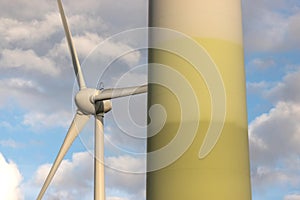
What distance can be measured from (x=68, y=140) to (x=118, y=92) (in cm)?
285

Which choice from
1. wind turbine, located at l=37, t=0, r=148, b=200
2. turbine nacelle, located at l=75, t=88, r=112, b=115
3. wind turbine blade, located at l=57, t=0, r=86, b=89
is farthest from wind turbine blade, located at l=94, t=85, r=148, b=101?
wind turbine blade, located at l=57, t=0, r=86, b=89

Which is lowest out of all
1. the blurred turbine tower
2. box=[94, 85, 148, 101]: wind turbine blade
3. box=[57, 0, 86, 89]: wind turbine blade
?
the blurred turbine tower

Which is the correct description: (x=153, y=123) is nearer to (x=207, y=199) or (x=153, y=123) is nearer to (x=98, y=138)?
(x=207, y=199)

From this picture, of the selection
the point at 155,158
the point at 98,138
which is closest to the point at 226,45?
the point at 155,158

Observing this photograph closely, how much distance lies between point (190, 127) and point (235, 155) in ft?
3.34

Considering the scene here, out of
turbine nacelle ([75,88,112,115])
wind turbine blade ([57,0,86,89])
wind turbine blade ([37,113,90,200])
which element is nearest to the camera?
wind turbine blade ([37,113,90,200])

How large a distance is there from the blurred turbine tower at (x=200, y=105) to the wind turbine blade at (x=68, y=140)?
7697 millimetres

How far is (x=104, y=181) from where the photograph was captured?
665 inches

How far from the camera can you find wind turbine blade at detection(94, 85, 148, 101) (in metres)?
14.0

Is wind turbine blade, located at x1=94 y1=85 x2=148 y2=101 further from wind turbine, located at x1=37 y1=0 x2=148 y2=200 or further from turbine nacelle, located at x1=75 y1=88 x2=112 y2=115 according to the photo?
turbine nacelle, located at x1=75 y1=88 x2=112 y2=115

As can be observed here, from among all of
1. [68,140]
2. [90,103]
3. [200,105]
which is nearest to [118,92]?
→ [90,103]

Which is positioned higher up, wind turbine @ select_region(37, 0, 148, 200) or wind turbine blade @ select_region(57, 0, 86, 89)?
wind turbine blade @ select_region(57, 0, 86, 89)

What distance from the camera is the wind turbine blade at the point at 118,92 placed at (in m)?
14.0

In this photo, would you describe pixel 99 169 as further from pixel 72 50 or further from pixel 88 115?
pixel 72 50
